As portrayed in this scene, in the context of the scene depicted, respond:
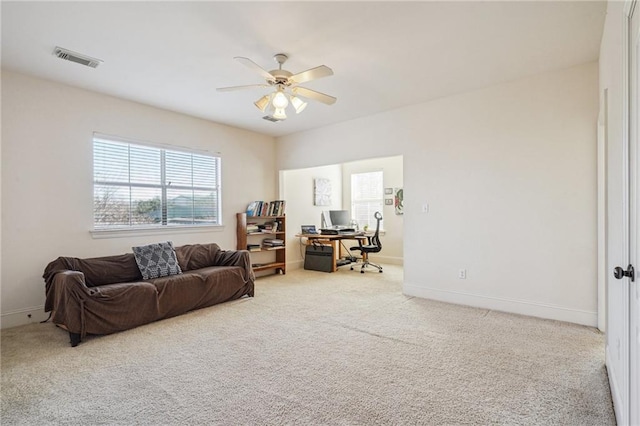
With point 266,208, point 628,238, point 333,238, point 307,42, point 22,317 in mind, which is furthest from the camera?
point 333,238

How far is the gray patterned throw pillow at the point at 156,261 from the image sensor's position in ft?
12.4

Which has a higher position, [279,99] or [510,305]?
[279,99]

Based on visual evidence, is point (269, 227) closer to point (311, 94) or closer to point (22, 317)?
point (311, 94)

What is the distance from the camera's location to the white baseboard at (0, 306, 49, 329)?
10.8ft

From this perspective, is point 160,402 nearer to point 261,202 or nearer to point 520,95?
point 261,202

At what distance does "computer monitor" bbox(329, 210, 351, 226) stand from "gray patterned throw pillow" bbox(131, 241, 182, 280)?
3622mm

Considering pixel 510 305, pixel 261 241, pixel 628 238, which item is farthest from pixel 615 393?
pixel 261 241

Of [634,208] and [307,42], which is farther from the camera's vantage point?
[307,42]

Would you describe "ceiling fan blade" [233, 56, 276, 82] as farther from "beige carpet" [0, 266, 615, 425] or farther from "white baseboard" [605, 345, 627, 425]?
"white baseboard" [605, 345, 627, 425]

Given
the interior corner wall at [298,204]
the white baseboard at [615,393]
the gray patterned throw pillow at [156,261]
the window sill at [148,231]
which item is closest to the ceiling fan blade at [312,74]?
the gray patterned throw pillow at [156,261]

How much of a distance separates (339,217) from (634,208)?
5753 mm

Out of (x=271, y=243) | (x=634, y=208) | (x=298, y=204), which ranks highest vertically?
(x=298, y=204)

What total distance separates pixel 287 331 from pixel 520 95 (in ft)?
11.7

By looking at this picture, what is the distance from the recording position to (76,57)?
2984mm
